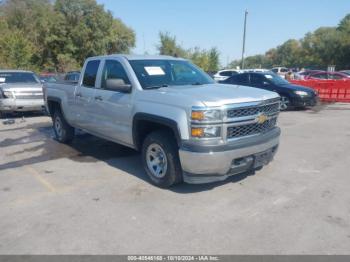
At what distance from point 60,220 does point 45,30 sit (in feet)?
131

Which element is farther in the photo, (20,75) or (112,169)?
(20,75)

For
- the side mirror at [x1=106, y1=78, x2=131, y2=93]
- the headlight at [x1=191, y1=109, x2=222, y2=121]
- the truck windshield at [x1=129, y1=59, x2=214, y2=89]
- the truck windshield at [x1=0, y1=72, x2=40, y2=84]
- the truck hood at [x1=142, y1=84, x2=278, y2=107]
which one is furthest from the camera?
the truck windshield at [x1=0, y1=72, x2=40, y2=84]

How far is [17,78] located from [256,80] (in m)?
9.02

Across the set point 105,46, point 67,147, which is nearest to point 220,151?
point 67,147

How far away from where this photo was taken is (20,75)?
12508 mm

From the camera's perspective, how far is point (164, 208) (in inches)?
171

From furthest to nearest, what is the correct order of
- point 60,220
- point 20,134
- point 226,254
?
point 20,134 → point 60,220 → point 226,254

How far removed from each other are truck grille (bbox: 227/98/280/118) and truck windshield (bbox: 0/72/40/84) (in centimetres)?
988

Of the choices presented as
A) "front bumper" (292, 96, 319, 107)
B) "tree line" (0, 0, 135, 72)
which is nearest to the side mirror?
"front bumper" (292, 96, 319, 107)

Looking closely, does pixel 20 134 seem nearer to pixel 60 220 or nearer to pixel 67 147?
pixel 67 147

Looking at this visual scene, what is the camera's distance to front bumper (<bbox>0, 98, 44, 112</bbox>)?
11.0m

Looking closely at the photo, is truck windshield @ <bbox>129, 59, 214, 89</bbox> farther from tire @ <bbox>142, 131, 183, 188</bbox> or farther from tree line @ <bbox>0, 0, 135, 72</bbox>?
tree line @ <bbox>0, 0, 135, 72</bbox>

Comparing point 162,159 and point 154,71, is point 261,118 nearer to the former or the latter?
point 162,159

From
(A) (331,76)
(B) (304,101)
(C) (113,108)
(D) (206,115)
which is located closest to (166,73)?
(C) (113,108)
